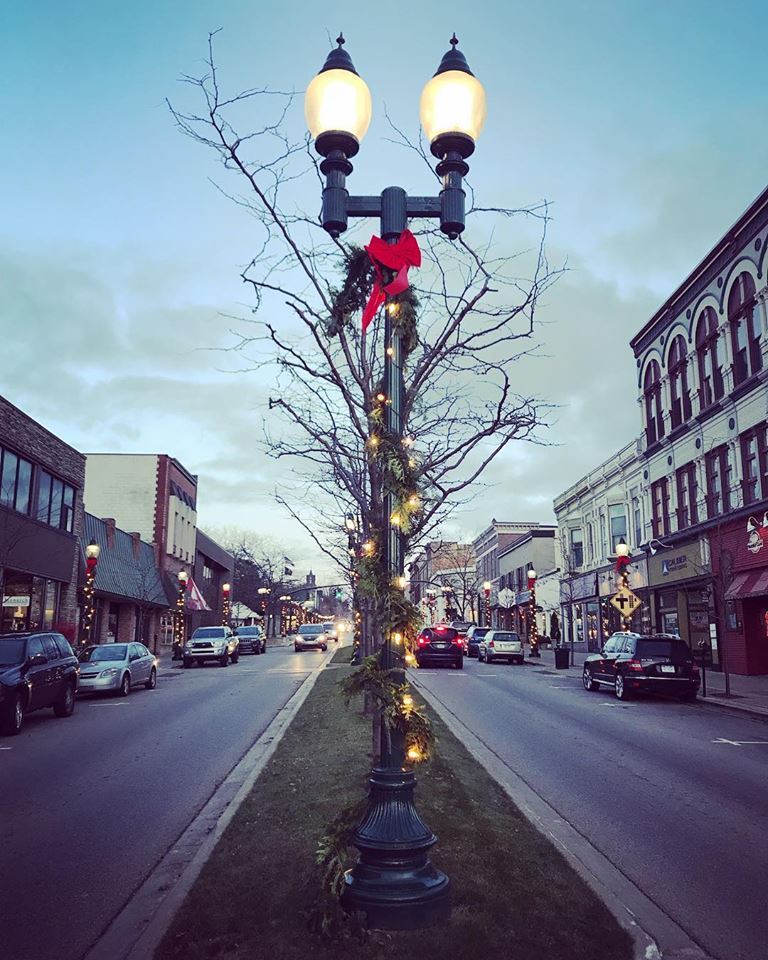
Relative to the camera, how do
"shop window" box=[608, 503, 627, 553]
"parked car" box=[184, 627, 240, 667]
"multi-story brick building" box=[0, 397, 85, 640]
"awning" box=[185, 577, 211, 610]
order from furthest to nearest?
"awning" box=[185, 577, 211, 610], "shop window" box=[608, 503, 627, 553], "parked car" box=[184, 627, 240, 667], "multi-story brick building" box=[0, 397, 85, 640]

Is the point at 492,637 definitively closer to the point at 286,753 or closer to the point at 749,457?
the point at 749,457

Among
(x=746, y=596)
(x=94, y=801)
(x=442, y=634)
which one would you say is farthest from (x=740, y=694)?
(x=94, y=801)

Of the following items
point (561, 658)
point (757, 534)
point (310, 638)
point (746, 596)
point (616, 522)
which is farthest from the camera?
point (310, 638)

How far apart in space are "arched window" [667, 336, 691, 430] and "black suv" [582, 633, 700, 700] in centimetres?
1474

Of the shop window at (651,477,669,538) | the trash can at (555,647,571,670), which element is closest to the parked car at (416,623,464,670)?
the trash can at (555,647,571,670)

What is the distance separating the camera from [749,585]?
2689 cm

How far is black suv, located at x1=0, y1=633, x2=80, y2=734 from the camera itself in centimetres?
1448

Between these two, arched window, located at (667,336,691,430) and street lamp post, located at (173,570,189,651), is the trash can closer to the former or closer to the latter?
arched window, located at (667,336,691,430)

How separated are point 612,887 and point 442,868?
1.22 m

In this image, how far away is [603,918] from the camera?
5.02 meters

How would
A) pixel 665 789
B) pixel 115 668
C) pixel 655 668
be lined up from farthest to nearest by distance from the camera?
pixel 115 668 → pixel 655 668 → pixel 665 789

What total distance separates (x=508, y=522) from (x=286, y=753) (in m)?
77.6

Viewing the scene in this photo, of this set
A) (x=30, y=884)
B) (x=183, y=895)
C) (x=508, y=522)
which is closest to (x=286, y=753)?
(x=30, y=884)

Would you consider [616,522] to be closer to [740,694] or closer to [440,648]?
[440,648]
